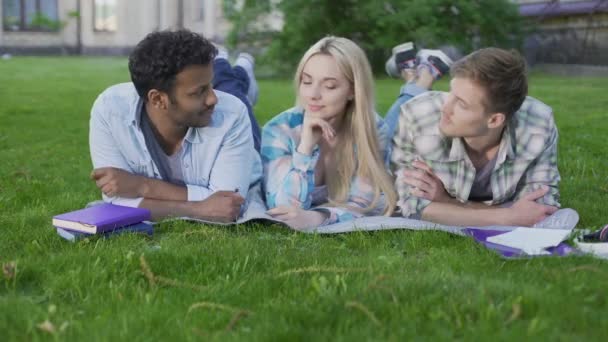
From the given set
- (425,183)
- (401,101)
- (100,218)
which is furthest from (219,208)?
(401,101)

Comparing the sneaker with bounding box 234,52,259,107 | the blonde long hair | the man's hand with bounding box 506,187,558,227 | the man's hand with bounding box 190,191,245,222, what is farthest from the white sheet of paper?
the sneaker with bounding box 234,52,259,107

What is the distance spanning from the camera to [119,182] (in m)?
4.68

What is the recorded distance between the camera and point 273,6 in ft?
63.9

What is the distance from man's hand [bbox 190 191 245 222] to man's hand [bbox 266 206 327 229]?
0.79 ft

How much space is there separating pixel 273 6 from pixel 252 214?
1530cm

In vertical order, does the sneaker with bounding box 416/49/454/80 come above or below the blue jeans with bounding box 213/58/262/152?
above

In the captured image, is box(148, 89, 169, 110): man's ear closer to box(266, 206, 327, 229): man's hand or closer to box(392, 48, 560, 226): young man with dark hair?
box(266, 206, 327, 229): man's hand

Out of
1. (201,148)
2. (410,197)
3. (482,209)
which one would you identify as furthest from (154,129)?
(482,209)

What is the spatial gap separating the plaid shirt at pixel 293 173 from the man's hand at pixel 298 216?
0.13 meters

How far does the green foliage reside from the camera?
1794 centimetres

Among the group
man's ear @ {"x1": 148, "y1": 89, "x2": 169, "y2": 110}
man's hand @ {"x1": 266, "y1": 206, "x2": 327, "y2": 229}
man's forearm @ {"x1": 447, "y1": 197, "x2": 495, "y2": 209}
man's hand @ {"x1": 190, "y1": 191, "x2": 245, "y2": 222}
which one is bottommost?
man's hand @ {"x1": 266, "y1": 206, "x2": 327, "y2": 229}

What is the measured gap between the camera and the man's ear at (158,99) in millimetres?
4594

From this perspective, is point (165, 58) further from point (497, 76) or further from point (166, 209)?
point (497, 76)

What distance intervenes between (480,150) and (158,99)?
1.85 metres
